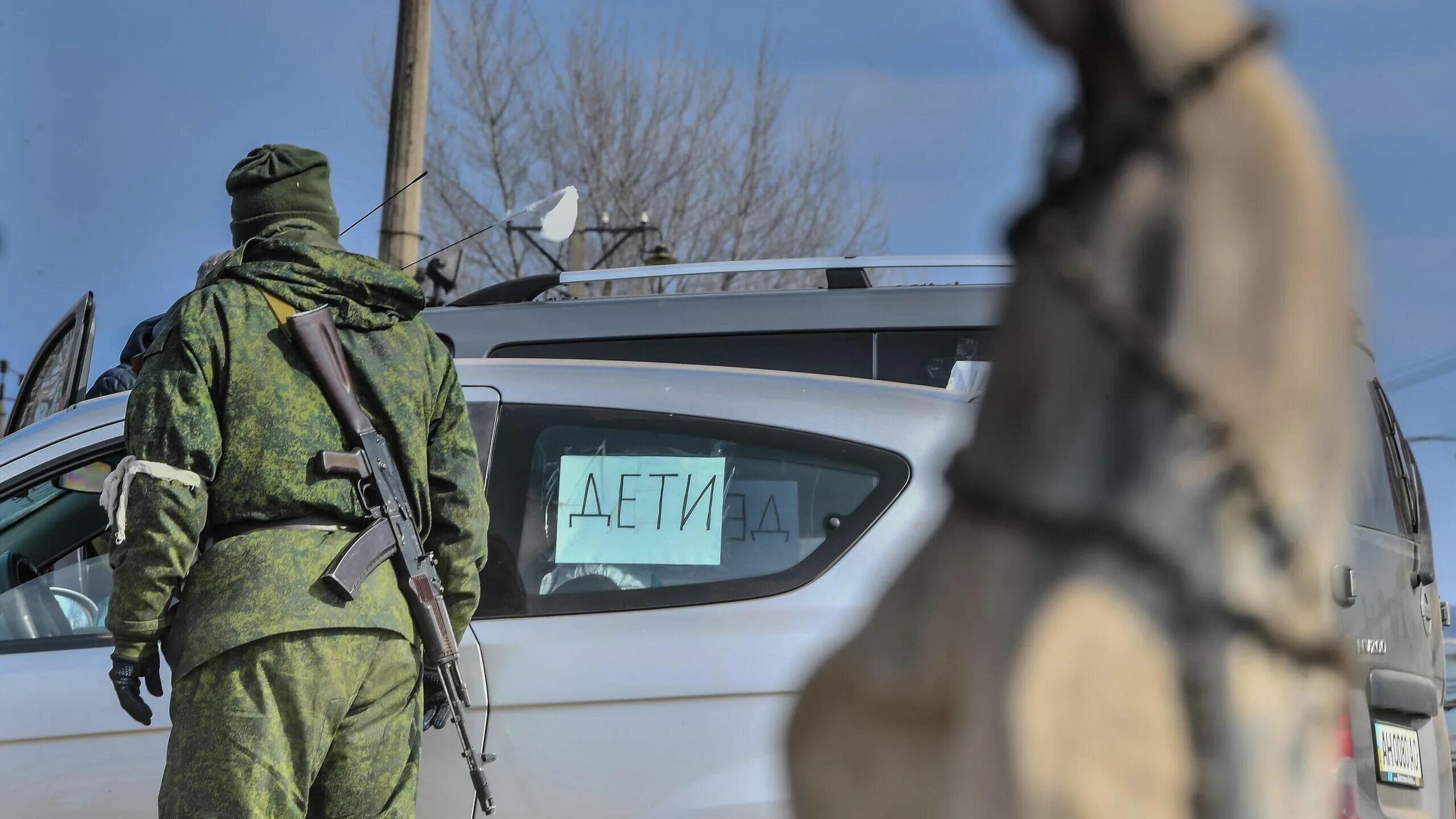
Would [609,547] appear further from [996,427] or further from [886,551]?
[996,427]

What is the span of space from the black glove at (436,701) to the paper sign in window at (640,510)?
1.39 ft

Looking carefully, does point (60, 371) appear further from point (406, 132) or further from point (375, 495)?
point (406, 132)

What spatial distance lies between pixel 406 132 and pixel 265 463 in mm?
5651

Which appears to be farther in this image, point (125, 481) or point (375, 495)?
point (375, 495)

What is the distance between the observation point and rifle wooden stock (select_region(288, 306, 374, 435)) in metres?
2.59

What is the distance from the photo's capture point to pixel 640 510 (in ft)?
10.1

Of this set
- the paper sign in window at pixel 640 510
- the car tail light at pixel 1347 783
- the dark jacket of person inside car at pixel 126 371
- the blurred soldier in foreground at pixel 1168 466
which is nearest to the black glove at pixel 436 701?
the paper sign in window at pixel 640 510

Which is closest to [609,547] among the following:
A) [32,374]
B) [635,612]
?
[635,612]

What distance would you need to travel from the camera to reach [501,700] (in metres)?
2.91

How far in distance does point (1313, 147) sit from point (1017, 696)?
0.34 meters

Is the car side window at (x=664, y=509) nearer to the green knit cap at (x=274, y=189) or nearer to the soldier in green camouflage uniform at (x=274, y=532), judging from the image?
the soldier in green camouflage uniform at (x=274, y=532)

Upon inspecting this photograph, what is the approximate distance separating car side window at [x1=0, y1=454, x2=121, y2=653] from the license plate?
3.08m

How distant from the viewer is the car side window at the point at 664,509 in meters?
2.97

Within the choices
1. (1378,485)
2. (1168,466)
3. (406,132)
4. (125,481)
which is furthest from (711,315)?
(406,132)
